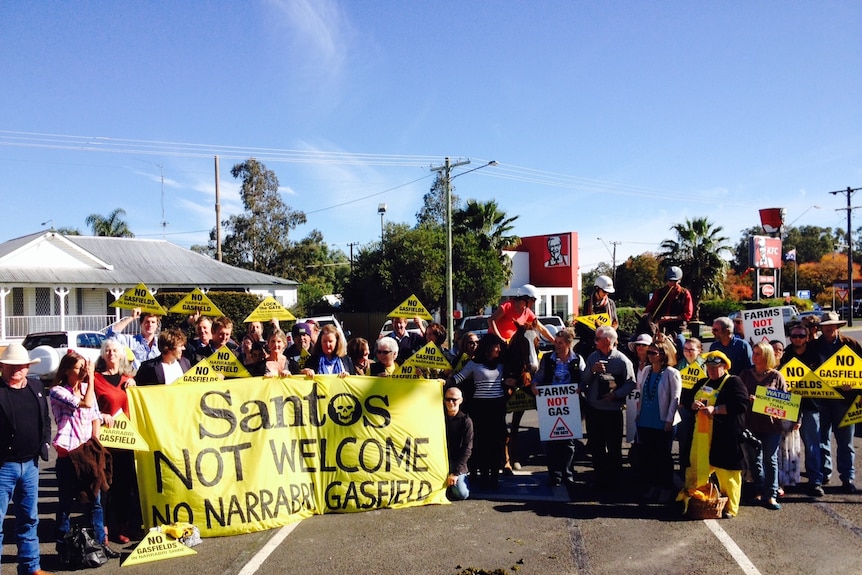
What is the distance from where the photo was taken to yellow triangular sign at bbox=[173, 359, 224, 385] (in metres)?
6.65

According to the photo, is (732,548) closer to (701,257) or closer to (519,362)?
(519,362)

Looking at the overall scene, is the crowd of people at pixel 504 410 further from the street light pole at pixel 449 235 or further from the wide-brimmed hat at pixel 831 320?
the street light pole at pixel 449 235

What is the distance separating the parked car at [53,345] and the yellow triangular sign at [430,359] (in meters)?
13.0

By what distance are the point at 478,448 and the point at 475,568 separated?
2211mm

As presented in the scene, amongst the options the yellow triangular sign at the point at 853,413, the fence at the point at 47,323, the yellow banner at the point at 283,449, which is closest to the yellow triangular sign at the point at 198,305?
the yellow banner at the point at 283,449

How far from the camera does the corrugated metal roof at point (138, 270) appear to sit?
1116 inches

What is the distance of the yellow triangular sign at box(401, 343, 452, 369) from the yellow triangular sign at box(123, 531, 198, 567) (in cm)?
321

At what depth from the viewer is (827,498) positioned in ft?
21.9

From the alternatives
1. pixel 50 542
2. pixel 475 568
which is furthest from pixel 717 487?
pixel 50 542

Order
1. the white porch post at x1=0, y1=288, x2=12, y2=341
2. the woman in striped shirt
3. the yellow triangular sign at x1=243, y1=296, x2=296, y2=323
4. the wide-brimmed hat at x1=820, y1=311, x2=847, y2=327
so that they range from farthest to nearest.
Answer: the white porch post at x1=0, y1=288, x2=12, y2=341 → the yellow triangular sign at x1=243, y1=296, x2=296, y2=323 → the wide-brimmed hat at x1=820, y1=311, x2=847, y2=327 → the woman in striped shirt

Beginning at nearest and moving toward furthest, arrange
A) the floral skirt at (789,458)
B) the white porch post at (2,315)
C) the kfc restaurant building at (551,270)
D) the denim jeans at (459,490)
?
1. the denim jeans at (459,490)
2. the floral skirt at (789,458)
3. the white porch post at (2,315)
4. the kfc restaurant building at (551,270)

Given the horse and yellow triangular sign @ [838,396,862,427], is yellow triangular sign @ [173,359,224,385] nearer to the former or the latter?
the horse

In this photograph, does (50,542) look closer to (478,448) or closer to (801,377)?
(478,448)

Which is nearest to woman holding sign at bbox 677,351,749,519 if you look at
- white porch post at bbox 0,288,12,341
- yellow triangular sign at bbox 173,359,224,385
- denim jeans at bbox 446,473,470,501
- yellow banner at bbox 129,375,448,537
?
denim jeans at bbox 446,473,470,501
